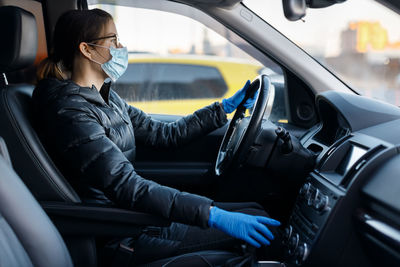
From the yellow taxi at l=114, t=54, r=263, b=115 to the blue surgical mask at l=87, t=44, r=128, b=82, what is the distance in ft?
2.64

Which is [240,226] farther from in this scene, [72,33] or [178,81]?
[178,81]

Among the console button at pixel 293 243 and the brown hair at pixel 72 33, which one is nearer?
the console button at pixel 293 243

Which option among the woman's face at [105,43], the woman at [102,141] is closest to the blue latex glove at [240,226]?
the woman at [102,141]

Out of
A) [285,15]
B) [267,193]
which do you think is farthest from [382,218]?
[285,15]

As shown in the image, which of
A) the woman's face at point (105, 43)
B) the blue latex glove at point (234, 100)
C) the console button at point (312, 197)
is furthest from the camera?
the blue latex glove at point (234, 100)

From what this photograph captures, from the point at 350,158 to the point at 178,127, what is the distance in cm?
96

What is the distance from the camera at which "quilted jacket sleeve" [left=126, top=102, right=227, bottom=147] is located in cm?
219

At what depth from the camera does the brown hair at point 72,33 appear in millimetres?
1703

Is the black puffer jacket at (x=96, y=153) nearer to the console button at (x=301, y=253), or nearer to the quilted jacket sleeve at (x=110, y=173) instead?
the quilted jacket sleeve at (x=110, y=173)

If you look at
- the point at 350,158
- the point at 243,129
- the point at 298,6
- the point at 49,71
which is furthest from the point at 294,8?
the point at 49,71

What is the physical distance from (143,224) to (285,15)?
0.94 meters

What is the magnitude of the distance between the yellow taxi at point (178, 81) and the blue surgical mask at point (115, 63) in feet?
2.64

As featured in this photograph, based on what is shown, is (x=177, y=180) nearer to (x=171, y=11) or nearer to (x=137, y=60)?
(x=171, y=11)

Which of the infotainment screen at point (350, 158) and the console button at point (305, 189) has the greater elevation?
the infotainment screen at point (350, 158)
